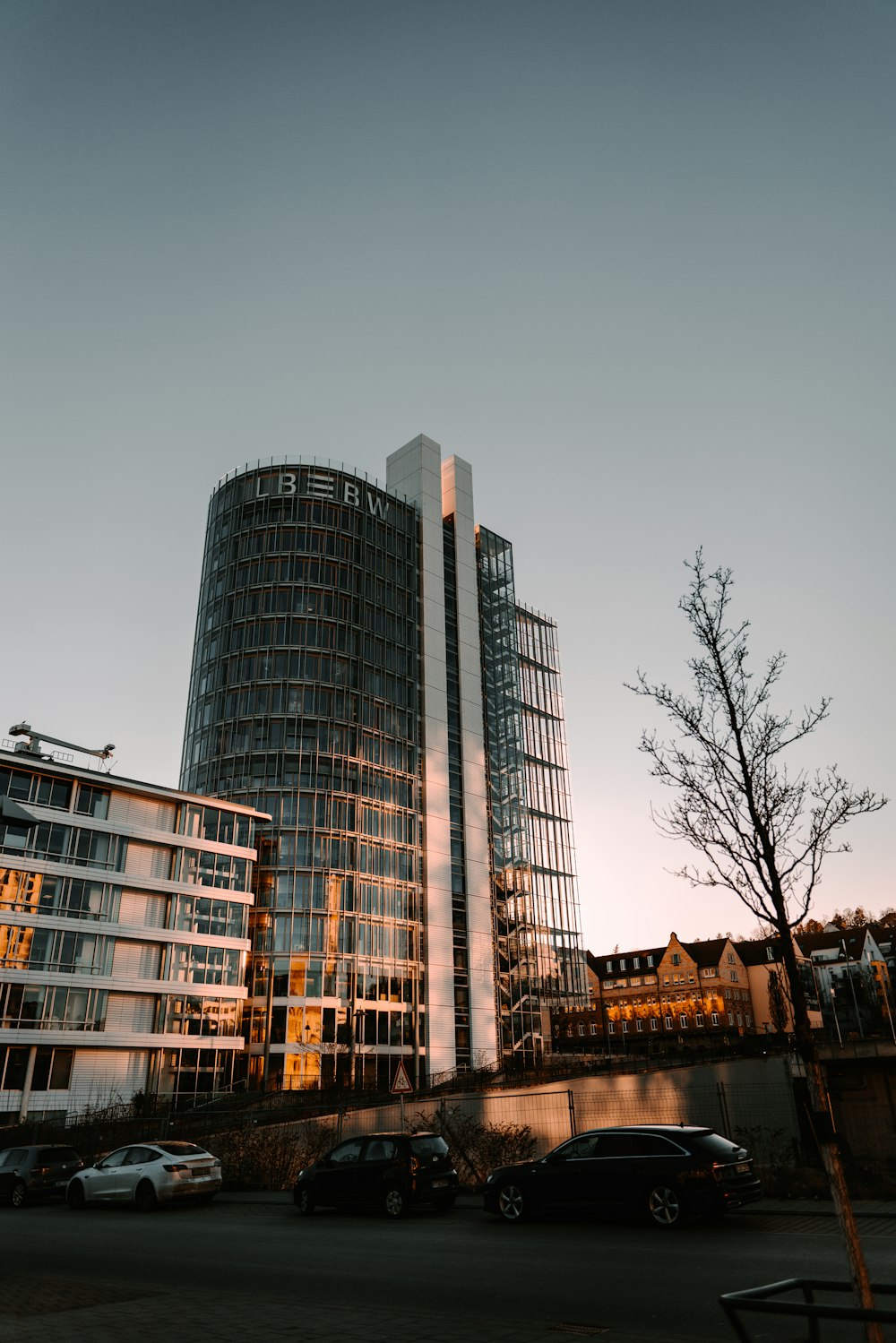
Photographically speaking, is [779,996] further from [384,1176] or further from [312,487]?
[312,487]

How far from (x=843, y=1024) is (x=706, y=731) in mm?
94861

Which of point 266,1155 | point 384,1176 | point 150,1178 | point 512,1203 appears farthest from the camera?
point 266,1155

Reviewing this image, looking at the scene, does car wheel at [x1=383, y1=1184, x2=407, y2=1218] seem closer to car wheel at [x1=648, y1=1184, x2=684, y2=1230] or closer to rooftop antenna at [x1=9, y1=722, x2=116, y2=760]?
car wheel at [x1=648, y1=1184, x2=684, y2=1230]

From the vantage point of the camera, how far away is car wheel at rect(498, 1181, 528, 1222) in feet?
52.7

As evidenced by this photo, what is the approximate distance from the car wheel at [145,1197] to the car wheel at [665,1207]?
38.9 feet

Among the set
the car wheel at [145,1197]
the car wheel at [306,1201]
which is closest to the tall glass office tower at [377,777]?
the car wheel at [145,1197]

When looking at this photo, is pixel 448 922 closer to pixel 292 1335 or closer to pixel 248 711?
pixel 248 711

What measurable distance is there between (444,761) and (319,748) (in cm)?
1261

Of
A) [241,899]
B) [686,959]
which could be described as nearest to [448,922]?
[241,899]

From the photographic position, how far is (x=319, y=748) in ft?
222

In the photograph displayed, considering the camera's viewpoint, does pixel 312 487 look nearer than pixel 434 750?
Yes

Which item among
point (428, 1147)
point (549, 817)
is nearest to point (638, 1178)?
point (428, 1147)

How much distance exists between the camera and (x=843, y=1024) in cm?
9212

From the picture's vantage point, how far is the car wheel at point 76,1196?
878 inches
